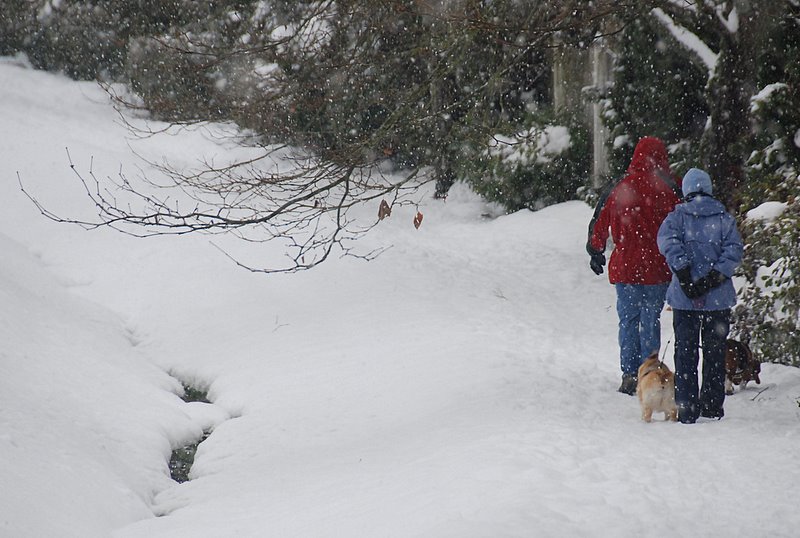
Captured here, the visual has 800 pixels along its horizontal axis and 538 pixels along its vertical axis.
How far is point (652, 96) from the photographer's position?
11.9 m

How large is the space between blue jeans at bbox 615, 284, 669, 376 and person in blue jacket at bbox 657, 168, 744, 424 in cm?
59

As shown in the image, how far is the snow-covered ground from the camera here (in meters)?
4.35

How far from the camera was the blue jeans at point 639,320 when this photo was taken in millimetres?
6164

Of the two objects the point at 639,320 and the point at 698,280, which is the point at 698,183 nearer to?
the point at 698,280

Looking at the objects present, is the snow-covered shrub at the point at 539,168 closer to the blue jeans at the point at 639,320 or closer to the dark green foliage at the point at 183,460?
the blue jeans at the point at 639,320

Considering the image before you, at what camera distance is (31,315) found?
880 cm

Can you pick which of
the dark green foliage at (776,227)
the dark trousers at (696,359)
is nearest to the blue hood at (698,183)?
the dark trousers at (696,359)

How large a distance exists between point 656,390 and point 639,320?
937 millimetres

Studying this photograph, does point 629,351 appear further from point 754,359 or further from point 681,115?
point 681,115

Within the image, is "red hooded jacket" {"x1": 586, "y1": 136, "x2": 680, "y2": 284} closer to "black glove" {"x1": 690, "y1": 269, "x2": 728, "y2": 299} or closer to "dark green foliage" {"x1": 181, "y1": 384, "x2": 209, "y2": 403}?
"black glove" {"x1": 690, "y1": 269, "x2": 728, "y2": 299}

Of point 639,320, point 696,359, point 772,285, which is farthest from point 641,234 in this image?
point 772,285

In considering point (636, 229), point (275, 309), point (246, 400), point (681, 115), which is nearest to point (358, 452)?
point (246, 400)

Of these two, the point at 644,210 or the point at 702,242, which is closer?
the point at 702,242

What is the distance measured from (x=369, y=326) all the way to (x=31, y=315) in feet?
12.9
